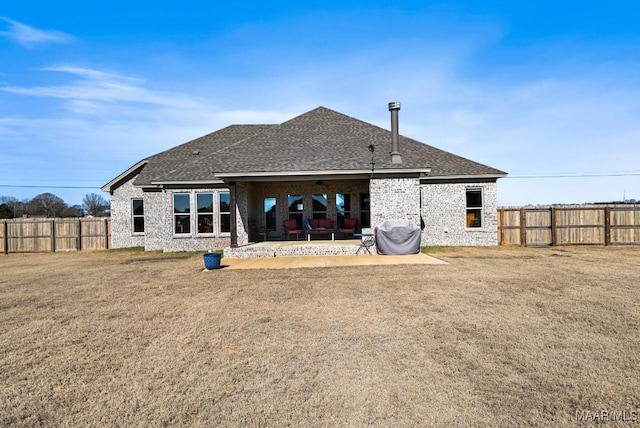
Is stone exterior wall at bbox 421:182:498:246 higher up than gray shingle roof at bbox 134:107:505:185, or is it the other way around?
gray shingle roof at bbox 134:107:505:185

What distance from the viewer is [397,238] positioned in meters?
12.5

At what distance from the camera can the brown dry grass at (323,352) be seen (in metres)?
2.98

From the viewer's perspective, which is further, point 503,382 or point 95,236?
point 95,236

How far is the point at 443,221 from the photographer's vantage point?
50.5ft

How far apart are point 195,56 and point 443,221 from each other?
12.3 metres

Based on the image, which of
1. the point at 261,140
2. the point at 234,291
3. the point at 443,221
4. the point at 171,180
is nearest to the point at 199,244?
the point at 171,180

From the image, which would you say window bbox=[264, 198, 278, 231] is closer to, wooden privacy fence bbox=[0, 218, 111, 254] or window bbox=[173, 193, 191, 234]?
window bbox=[173, 193, 191, 234]

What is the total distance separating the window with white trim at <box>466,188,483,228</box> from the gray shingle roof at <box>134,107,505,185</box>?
2.96ft

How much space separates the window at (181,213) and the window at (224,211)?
55.5 inches

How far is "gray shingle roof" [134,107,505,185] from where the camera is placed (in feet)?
44.1

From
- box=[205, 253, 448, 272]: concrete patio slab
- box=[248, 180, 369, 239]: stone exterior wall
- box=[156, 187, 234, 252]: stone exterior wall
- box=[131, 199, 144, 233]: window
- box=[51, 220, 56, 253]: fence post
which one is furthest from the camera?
box=[51, 220, 56, 253]: fence post

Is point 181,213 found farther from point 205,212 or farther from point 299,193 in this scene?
point 299,193

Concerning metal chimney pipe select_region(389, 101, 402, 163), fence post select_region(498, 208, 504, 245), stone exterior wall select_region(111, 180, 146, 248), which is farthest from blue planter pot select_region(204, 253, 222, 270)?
fence post select_region(498, 208, 504, 245)

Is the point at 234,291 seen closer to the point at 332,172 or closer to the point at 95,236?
the point at 332,172
